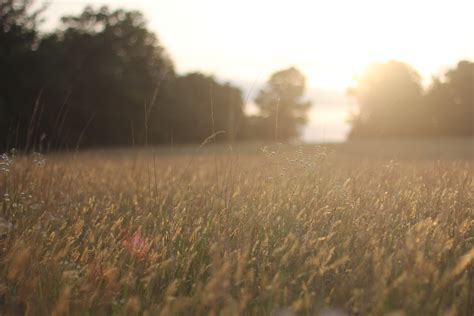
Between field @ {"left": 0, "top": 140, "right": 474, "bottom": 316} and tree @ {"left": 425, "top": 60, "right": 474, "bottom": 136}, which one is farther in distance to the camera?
tree @ {"left": 425, "top": 60, "right": 474, "bottom": 136}

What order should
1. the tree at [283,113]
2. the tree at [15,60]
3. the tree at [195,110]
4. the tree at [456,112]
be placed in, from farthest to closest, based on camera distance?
the tree at [283,113] < the tree at [195,110] < the tree at [456,112] < the tree at [15,60]

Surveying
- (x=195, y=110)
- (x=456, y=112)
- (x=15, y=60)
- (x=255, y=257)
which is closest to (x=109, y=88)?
(x=15, y=60)

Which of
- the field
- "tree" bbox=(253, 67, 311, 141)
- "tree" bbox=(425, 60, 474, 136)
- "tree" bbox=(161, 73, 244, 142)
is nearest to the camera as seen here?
the field

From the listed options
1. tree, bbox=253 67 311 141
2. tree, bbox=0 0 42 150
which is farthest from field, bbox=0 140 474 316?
tree, bbox=253 67 311 141

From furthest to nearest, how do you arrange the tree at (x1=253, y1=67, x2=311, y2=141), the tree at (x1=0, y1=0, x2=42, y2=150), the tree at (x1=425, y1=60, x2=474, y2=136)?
the tree at (x1=253, y1=67, x2=311, y2=141) < the tree at (x1=425, y1=60, x2=474, y2=136) < the tree at (x1=0, y1=0, x2=42, y2=150)

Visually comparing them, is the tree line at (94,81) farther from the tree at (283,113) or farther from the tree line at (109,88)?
the tree at (283,113)

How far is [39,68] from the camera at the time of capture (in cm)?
2608

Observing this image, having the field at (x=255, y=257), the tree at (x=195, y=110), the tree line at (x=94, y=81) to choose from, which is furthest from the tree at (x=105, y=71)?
the field at (x=255, y=257)

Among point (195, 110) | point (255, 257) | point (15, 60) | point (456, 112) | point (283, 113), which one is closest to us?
point (255, 257)

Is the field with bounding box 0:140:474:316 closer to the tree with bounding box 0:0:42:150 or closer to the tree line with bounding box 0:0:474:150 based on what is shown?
the tree line with bounding box 0:0:474:150

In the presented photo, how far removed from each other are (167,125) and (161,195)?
105ft

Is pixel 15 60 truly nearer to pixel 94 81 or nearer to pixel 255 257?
pixel 94 81

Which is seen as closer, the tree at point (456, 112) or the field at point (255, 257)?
the field at point (255, 257)

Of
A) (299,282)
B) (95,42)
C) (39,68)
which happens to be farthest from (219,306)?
(95,42)
